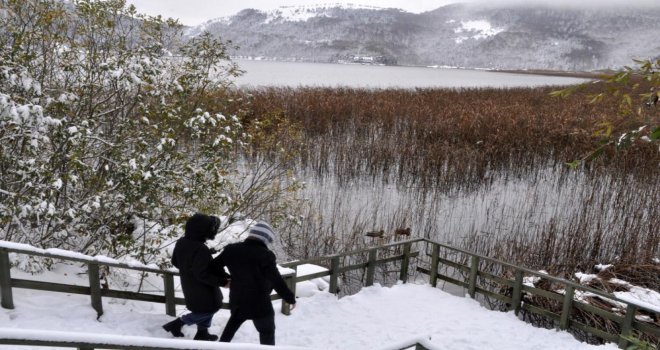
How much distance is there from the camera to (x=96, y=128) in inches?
274

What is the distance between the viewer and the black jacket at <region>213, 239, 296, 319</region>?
4.27 metres

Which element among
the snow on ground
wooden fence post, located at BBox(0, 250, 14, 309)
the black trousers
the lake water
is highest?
the lake water

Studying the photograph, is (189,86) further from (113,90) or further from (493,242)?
(493,242)

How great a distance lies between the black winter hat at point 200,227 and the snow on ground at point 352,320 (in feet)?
3.92

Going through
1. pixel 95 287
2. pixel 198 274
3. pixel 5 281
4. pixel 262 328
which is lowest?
pixel 262 328

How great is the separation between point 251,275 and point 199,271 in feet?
1.53

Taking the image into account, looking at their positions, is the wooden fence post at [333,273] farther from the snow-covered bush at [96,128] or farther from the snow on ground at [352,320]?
the snow-covered bush at [96,128]

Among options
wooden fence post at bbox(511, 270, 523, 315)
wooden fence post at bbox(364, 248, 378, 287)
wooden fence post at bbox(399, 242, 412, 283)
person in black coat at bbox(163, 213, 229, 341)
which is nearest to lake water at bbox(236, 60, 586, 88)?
wooden fence post at bbox(399, 242, 412, 283)

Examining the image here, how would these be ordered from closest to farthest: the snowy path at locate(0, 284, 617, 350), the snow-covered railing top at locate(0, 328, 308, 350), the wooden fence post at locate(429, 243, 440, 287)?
the snow-covered railing top at locate(0, 328, 308, 350)
the snowy path at locate(0, 284, 617, 350)
the wooden fence post at locate(429, 243, 440, 287)

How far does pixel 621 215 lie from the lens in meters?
11.9

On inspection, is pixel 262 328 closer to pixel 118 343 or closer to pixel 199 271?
pixel 199 271

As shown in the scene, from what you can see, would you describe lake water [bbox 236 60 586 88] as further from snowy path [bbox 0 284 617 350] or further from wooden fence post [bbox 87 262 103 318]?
wooden fence post [bbox 87 262 103 318]

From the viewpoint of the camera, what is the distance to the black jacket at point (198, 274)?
4.30m

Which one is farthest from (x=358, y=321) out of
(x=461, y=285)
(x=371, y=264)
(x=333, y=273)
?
(x=461, y=285)
